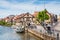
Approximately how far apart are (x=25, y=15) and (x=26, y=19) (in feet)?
9.39

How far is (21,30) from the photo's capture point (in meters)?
53.2

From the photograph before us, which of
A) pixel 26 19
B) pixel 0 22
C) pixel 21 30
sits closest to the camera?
pixel 21 30

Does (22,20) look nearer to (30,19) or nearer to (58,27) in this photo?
(30,19)

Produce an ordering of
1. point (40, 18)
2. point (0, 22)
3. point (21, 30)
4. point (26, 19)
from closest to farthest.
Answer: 1. point (21, 30)
2. point (40, 18)
3. point (26, 19)
4. point (0, 22)

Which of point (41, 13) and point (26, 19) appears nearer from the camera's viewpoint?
point (41, 13)

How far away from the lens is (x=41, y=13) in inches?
2847

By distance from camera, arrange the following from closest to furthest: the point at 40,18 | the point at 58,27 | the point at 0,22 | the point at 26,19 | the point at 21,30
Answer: the point at 58,27, the point at 21,30, the point at 40,18, the point at 26,19, the point at 0,22

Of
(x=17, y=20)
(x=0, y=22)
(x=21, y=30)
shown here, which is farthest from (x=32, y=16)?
(x=21, y=30)

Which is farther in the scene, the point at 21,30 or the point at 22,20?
the point at 22,20

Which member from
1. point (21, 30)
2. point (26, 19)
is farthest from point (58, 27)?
point (26, 19)

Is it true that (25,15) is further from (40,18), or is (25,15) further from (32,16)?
(40,18)

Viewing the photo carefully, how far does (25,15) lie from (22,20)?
121 inches

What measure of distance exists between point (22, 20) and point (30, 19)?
4.12 m

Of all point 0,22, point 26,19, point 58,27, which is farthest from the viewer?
point 0,22
